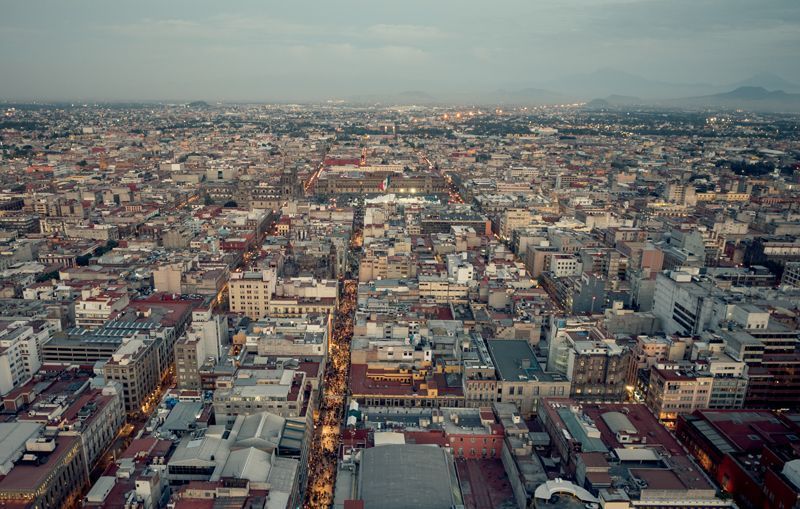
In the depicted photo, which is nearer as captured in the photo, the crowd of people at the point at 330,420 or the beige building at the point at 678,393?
the crowd of people at the point at 330,420

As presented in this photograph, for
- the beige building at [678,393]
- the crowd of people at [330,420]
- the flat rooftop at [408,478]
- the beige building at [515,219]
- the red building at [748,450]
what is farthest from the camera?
the beige building at [515,219]

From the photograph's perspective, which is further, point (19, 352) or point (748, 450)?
point (19, 352)

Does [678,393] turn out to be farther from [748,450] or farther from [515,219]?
[515,219]

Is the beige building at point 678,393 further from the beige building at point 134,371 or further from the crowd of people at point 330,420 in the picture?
the beige building at point 134,371

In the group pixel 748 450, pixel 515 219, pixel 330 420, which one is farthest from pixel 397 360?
pixel 515 219

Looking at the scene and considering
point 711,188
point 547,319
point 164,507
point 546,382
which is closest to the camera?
point 164,507

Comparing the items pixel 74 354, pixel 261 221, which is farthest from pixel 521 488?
pixel 261 221

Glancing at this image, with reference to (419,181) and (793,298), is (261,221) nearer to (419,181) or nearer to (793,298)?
(419,181)

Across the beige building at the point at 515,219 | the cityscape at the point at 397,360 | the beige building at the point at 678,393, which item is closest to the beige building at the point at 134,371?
the cityscape at the point at 397,360
